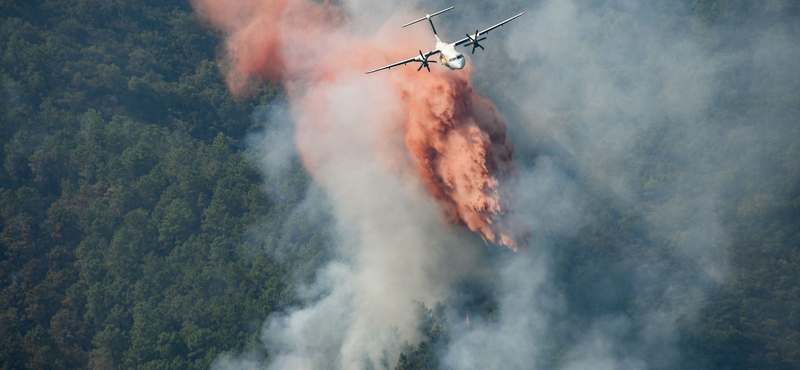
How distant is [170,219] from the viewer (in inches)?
2968

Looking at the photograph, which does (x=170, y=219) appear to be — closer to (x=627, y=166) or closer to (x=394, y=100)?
(x=394, y=100)

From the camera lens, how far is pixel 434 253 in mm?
59094

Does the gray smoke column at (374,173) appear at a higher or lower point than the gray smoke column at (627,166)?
higher

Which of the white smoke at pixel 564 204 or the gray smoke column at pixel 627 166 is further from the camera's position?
the gray smoke column at pixel 627 166

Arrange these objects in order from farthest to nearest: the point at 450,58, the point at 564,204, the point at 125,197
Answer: the point at 564,204 < the point at 125,197 < the point at 450,58

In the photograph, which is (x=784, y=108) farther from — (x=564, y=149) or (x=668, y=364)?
(x=668, y=364)

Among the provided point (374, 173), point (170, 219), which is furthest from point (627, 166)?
point (170, 219)

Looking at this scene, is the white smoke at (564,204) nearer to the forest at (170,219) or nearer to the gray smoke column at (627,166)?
the gray smoke column at (627,166)

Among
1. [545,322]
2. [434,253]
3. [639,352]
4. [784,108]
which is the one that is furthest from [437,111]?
[784,108]

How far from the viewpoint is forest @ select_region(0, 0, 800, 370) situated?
67.6 meters

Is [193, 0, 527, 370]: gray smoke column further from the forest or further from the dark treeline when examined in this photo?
the dark treeline

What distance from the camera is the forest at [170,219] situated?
67.6 m

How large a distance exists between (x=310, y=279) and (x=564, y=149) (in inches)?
1410

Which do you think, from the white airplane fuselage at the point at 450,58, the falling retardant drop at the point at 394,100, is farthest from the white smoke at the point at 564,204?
the white airplane fuselage at the point at 450,58
